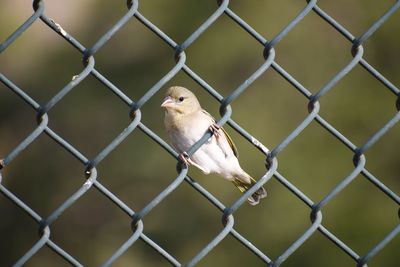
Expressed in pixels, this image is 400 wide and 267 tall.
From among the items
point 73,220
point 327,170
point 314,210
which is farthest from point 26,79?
point 314,210

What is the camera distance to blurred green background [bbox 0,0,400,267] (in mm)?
6344

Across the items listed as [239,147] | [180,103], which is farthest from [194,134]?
[239,147]

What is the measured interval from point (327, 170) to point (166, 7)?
2.13 meters

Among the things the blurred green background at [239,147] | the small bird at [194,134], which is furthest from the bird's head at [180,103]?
the blurred green background at [239,147]

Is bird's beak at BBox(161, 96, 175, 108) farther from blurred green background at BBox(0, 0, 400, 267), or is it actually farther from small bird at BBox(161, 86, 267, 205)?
blurred green background at BBox(0, 0, 400, 267)

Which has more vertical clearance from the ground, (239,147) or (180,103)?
(239,147)

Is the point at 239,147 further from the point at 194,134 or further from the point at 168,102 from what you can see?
the point at 194,134

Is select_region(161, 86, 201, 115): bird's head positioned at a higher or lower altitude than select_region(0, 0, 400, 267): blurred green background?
lower

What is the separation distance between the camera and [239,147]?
629 cm

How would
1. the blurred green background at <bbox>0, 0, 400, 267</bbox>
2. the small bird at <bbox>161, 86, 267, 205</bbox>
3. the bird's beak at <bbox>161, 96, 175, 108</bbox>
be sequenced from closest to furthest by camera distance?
the small bird at <bbox>161, 86, 267, 205</bbox> → the bird's beak at <bbox>161, 96, 175, 108</bbox> → the blurred green background at <bbox>0, 0, 400, 267</bbox>

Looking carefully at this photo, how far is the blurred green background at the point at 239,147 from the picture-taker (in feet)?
20.8

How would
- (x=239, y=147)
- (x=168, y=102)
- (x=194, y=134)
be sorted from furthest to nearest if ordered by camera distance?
1. (x=239, y=147)
2. (x=168, y=102)
3. (x=194, y=134)

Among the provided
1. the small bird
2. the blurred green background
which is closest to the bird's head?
the small bird

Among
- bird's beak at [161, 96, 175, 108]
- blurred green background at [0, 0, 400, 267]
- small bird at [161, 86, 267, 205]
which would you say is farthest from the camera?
blurred green background at [0, 0, 400, 267]
